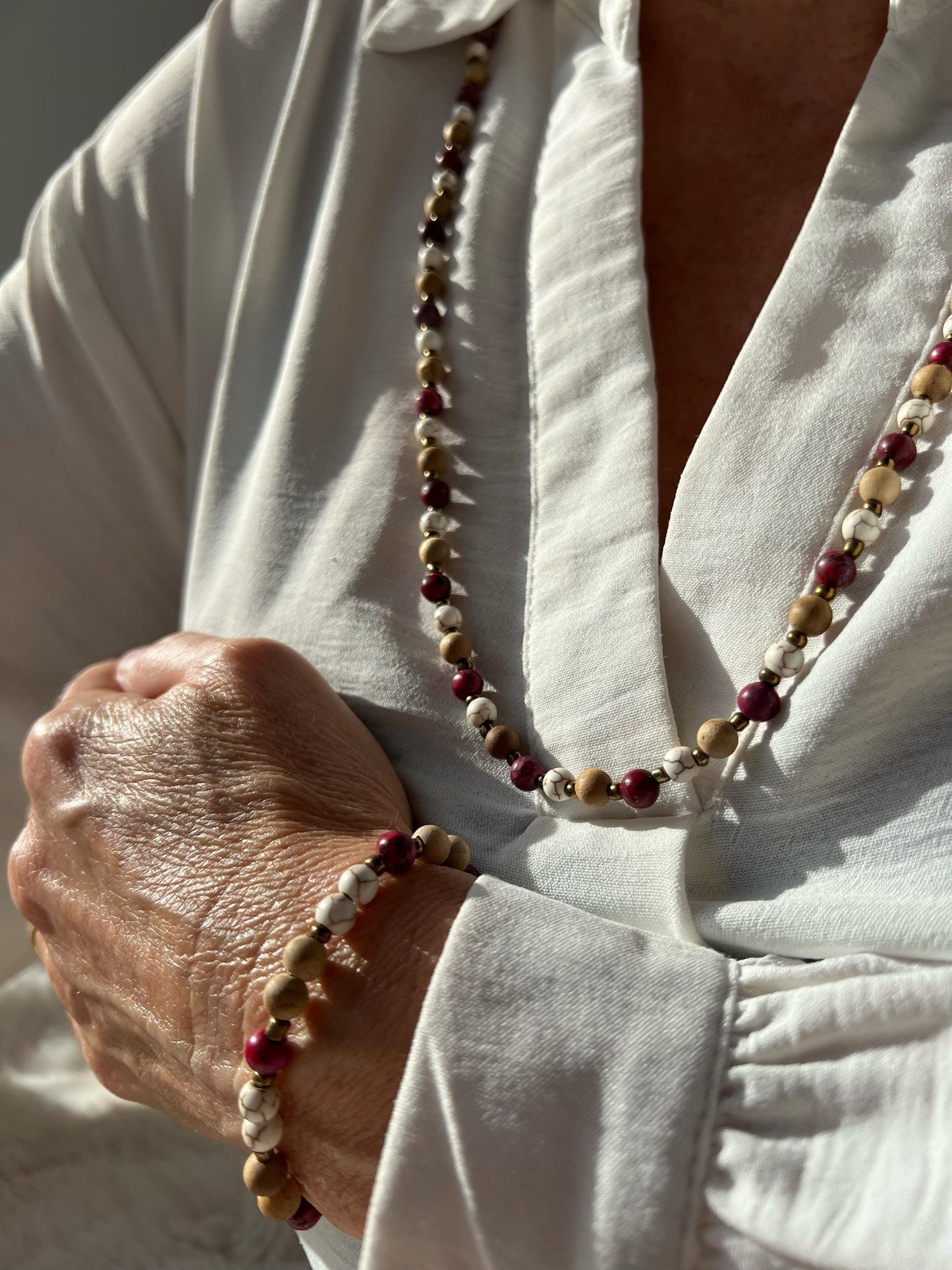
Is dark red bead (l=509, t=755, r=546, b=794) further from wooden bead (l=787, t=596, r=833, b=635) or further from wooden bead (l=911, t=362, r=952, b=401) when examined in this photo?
wooden bead (l=911, t=362, r=952, b=401)

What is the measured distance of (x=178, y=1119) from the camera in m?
Result: 0.68

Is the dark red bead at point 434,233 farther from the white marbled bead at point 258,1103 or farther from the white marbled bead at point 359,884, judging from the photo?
the white marbled bead at point 258,1103

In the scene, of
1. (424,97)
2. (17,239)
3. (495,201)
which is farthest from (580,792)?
(17,239)

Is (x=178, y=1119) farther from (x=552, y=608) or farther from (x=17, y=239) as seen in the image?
(x=17, y=239)

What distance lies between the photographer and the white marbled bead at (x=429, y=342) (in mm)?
758

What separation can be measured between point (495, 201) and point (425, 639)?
1.08 ft

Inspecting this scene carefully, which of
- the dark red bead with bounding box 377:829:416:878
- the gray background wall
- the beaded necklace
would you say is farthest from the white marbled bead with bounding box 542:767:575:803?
the gray background wall

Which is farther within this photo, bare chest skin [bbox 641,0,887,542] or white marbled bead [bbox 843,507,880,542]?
bare chest skin [bbox 641,0,887,542]

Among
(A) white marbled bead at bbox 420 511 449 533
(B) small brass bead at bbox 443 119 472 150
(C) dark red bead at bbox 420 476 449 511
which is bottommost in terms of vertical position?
(A) white marbled bead at bbox 420 511 449 533

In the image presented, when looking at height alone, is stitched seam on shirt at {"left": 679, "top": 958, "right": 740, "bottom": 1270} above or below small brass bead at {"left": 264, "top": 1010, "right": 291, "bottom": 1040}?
above

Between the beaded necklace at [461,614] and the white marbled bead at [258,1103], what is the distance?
221 mm

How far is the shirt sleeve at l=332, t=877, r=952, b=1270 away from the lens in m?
0.45

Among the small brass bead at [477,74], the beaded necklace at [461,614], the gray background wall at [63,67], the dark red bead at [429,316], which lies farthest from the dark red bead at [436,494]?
the gray background wall at [63,67]

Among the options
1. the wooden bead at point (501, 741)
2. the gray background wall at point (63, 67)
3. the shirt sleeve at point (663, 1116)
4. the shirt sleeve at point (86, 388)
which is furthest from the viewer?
Answer: the gray background wall at point (63, 67)
